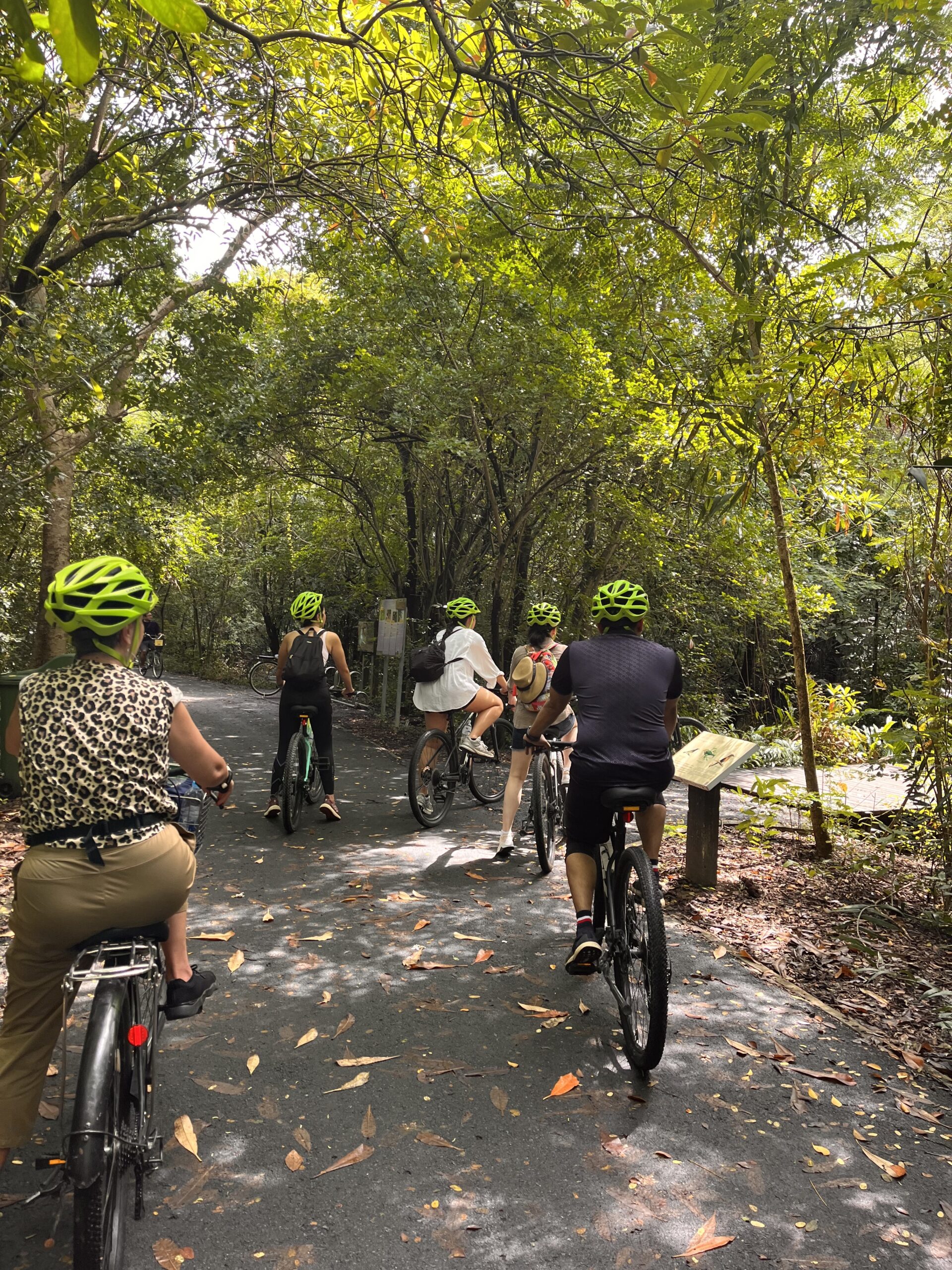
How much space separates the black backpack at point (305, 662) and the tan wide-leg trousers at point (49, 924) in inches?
205

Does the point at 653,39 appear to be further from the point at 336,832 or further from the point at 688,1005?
the point at 336,832

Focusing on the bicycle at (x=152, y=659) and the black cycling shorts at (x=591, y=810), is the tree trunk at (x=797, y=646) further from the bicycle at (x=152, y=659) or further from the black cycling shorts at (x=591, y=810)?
the bicycle at (x=152, y=659)

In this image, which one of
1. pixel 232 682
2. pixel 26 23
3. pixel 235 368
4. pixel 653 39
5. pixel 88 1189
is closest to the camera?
pixel 26 23

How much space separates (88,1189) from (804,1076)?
122 inches

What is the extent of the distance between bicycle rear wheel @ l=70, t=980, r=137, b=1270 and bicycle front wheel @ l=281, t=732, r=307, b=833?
527cm

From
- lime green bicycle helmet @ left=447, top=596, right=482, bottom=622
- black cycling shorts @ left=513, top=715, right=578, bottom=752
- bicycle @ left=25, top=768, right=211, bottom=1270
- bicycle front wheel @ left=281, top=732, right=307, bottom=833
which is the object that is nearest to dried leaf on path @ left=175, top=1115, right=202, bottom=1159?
bicycle @ left=25, top=768, right=211, bottom=1270

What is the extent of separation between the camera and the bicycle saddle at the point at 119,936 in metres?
2.64

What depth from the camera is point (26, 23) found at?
183cm

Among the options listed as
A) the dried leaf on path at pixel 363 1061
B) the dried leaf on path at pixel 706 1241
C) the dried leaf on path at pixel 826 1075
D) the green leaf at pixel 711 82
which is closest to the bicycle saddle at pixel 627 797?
the dried leaf on path at pixel 826 1075

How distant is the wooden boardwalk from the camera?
359 inches

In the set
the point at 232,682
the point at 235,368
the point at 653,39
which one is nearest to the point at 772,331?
the point at 653,39

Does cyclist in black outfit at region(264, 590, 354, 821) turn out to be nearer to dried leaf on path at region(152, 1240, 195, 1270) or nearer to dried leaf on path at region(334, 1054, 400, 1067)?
dried leaf on path at region(334, 1054, 400, 1067)

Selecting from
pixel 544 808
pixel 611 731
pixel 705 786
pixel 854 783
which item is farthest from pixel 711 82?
pixel 854 783

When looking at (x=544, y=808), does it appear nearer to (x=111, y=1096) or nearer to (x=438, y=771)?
(x=438, y=771)
